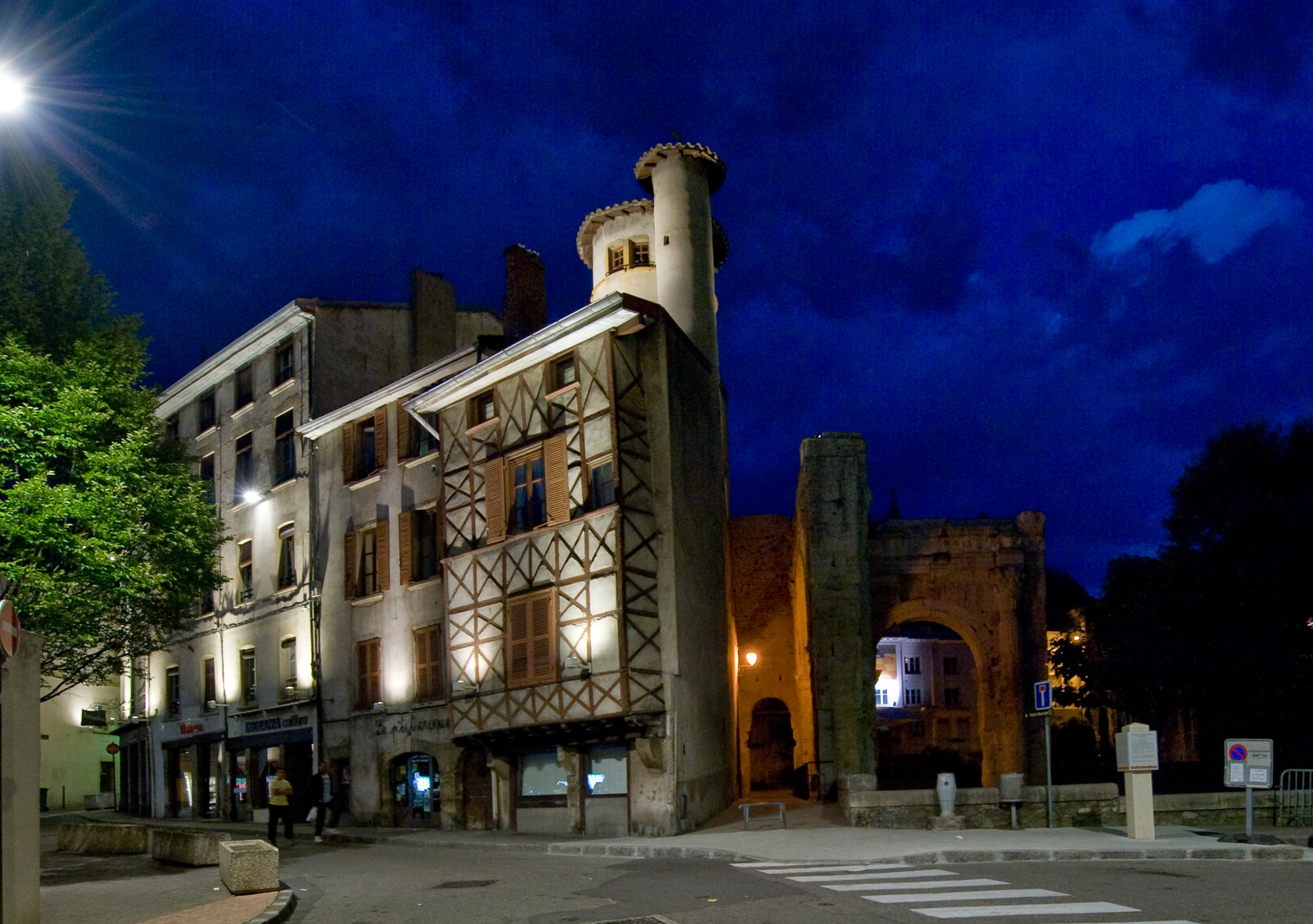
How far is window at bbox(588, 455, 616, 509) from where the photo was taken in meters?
22.2

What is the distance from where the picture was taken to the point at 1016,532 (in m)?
34.2

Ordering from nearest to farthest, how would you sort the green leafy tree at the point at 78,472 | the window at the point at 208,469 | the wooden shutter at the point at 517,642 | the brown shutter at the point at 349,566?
the green leafy tree at the point at 78,472 < the wooden shutter at the point at 517,642 < the brown shutter at the point at 349,566 < the window at the point at 208,469

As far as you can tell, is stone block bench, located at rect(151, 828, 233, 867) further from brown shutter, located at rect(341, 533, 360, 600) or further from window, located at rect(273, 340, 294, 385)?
window, located at rect(273, 340, 294, 385)

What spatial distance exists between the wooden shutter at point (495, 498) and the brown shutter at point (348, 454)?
597cm

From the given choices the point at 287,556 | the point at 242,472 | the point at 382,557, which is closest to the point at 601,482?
the point at 382,557

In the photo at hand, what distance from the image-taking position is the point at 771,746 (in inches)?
1642

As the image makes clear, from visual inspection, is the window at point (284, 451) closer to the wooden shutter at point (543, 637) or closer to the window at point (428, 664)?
the window at point (428, 664)

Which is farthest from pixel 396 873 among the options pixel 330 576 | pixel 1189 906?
pixel 330 576

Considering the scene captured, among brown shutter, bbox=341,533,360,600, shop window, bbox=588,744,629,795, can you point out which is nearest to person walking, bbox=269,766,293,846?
shop window, bbox=588,744,629,795

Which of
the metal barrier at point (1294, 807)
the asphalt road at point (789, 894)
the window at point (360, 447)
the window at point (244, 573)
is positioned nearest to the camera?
the asphalt road at point (789, 894)

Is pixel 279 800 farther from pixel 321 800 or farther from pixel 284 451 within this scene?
pixel 284 451

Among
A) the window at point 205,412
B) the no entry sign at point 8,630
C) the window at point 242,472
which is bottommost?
the no entry sign at point 8,630

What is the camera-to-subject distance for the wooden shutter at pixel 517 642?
22750 mm

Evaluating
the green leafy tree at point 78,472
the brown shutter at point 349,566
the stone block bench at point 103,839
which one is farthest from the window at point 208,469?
the stone block bench at point 103,839
